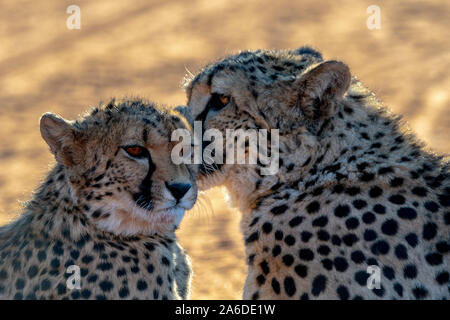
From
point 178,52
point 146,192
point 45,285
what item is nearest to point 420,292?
point 146,192

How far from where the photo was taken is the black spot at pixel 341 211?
3.67 m

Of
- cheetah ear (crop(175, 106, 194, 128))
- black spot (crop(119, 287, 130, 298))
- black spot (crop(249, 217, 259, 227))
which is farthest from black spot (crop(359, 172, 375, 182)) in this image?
black spot (crop(119, 287, 130, 298))

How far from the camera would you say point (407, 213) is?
142 inches

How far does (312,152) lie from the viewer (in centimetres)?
381

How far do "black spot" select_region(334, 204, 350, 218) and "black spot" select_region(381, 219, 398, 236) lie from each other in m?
0.17

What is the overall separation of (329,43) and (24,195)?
6.55 metres

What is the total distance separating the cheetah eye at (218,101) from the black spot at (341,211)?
77cm

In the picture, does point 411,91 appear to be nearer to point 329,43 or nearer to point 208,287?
point 329,43

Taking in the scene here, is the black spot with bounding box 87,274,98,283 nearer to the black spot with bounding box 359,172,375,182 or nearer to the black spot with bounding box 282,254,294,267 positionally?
the black spot with bounding box 282,254,294,267

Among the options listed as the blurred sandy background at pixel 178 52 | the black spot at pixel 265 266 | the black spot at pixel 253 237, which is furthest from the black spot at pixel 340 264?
the blurred sandy background at pixel 178 52

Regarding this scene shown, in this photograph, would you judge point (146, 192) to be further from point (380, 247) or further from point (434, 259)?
point (434, 259)

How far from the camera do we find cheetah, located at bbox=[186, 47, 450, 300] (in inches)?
140

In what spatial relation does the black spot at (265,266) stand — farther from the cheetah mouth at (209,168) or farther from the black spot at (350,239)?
the cheetah mouth at (209,168)

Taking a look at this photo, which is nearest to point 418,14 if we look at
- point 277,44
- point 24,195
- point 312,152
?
point 277,44
